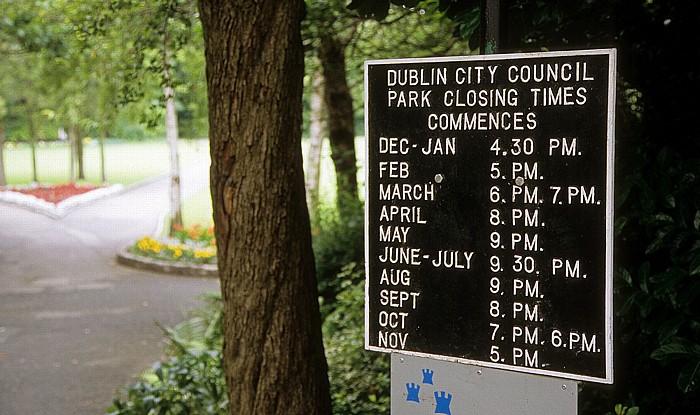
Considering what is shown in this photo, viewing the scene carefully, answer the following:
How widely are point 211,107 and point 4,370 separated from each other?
6.63m

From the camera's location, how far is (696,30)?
4.63 m

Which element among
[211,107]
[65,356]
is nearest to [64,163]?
[65,356]

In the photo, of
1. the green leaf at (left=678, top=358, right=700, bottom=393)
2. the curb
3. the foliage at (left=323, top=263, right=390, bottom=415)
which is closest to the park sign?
the green leaf at (left=678, top=358, right=700, bottom=393)

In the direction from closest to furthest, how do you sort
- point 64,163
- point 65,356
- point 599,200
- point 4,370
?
1. point 599,200
2. point 4,370
3. point 65,356
4. point 64,163

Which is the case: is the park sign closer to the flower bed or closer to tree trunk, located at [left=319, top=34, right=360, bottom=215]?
tree trunk, located at [left=319, top=34, right=360, bottom=215]

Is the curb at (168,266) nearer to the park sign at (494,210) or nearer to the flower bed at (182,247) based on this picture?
the flower bed at (182,247)

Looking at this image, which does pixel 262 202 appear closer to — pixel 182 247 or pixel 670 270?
pixel 670 270

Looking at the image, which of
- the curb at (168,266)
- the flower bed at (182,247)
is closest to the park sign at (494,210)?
the curb at (168,266)

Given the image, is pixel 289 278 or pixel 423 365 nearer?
pixel 423 365

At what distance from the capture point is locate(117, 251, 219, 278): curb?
15758 mm

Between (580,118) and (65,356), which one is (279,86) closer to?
(580,118)

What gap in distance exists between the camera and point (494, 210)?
2.96 metres

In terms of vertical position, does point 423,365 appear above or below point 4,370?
above

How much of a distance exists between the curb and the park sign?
1261 centimetres
